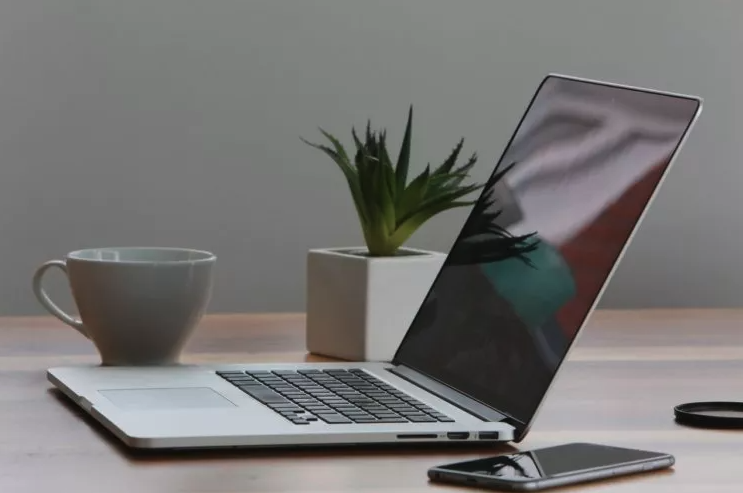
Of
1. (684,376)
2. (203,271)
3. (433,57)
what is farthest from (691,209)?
(203,271)

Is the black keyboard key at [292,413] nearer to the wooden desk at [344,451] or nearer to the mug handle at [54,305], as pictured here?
the wooden desk at [344,451]

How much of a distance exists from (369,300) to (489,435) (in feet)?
1.13

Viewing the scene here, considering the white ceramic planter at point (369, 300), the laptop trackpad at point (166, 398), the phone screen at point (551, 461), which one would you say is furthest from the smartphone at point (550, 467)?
the white ceramic planter at point (369, 300)

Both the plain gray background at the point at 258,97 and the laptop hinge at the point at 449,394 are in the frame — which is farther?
the plain gray background at the point at 258,97

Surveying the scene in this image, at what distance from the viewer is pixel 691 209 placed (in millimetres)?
2219

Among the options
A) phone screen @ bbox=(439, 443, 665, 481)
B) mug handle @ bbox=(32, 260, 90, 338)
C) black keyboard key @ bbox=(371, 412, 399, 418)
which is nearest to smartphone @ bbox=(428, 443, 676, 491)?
phone screen @ bbox=(439, 443, 665, 481)

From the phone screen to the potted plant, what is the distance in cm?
37

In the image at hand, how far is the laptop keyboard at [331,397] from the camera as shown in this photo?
838 mm

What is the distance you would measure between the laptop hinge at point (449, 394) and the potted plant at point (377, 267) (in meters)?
0.09

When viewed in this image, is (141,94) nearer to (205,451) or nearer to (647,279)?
(647,279)

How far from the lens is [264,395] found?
903 mm

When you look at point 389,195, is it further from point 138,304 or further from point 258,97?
point 258,97

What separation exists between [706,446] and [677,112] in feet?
0.78

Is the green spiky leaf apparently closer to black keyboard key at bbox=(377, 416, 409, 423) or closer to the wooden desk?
the wooden desk
